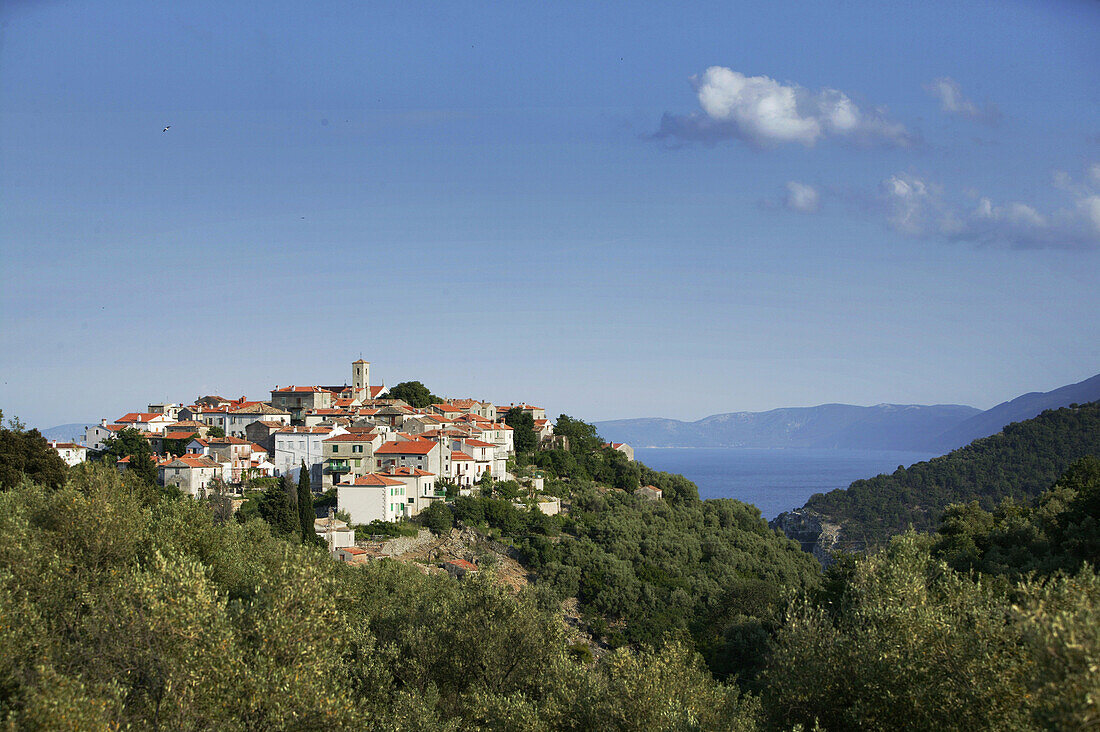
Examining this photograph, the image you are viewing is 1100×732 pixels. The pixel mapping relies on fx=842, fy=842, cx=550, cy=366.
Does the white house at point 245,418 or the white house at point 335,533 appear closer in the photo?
the white house at point 335,533

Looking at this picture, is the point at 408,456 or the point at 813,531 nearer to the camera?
the point at 408,456

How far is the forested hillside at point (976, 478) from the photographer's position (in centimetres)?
9538

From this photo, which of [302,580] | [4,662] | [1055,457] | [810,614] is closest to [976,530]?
[810,614]

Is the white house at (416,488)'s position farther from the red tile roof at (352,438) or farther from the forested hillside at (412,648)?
the forested hillside at (412,648)

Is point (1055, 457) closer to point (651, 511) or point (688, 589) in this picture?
point (651, 511)

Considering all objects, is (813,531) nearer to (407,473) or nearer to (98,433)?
(407,473)

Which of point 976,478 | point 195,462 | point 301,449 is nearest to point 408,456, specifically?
point 301,449

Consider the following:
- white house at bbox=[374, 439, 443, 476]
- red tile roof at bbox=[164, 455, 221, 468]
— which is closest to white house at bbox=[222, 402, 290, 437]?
red tile roof at bbox=[164, 455, 221, 468]

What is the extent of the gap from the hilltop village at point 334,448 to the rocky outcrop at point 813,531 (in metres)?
40.3

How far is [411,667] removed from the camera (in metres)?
17.9

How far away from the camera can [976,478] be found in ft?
332

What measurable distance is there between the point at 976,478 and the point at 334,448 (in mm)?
83846

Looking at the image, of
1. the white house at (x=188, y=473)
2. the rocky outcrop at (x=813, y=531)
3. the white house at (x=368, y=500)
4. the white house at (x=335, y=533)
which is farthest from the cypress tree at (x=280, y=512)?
the rocky outcrop at (x=813, y=531)

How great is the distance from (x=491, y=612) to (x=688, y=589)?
93.1 feet
